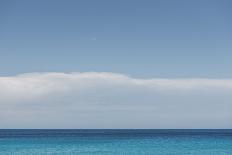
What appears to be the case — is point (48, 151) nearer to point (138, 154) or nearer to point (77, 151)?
point (77, 151)

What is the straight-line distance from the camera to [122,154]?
3472cm

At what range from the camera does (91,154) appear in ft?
116

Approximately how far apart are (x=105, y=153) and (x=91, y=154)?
4.21ft

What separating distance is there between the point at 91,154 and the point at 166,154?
628 centimetres

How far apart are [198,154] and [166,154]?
268 centimetres

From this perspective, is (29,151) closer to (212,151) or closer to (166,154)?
(166,154)

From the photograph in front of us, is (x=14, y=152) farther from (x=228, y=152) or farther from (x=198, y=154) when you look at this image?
(x=228, y=152)

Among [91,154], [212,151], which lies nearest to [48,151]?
[91,154]

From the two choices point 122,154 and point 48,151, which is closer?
point 122,154

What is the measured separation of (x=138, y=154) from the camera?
114 ft

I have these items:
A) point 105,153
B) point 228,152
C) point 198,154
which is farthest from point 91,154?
point 228,152

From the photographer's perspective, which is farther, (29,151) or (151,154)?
(29,151)

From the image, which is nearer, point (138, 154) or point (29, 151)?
point (138, 154)

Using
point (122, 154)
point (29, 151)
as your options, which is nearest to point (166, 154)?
point (122, 154)
